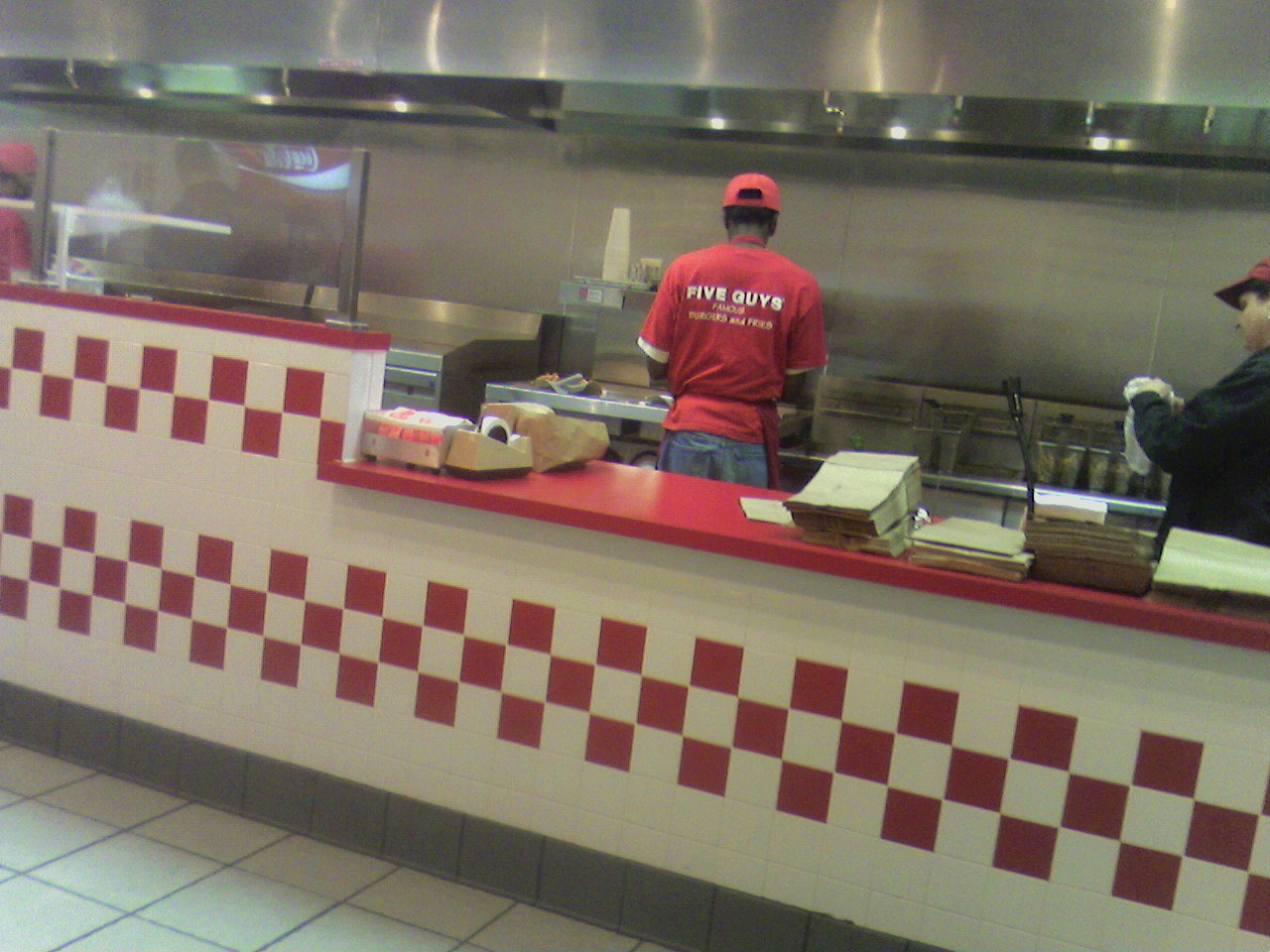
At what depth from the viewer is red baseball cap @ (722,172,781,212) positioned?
360 centimetres

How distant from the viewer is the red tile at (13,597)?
2.94 m

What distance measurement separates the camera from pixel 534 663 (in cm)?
244

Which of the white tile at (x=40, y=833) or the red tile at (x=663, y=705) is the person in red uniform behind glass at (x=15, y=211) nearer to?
the white tile at (x=40, y=833)

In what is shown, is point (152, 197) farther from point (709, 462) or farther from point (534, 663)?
point (709, 462)

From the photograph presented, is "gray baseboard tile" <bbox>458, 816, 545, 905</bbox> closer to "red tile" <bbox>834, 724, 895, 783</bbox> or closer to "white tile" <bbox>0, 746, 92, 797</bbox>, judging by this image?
"red tile" <bbox>834, 724, 895, 783</bbox>

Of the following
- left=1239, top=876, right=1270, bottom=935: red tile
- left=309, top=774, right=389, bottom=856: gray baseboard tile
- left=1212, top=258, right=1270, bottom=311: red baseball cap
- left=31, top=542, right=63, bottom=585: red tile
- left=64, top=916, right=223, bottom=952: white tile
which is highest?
left=1212, top=258, right=1270, bottom=311: red baseball cap

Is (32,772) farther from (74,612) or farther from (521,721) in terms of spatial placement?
(521,721)

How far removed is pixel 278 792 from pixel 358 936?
55 cm

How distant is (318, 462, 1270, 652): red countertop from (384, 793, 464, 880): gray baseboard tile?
0.69 metres

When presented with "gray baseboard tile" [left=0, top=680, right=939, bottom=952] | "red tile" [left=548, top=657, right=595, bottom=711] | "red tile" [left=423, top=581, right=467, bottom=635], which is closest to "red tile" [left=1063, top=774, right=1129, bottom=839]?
"gray baseboard tile" [left=0, top=680, right=939, bottom=952]

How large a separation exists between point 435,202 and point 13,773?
3.74 metres

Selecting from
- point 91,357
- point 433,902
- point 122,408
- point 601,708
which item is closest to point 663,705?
point 601,708

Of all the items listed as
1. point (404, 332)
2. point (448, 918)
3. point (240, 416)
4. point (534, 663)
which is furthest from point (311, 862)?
point (404, 332)

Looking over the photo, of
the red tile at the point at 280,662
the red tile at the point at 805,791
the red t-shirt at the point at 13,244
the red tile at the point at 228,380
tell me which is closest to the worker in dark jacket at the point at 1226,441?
the red tile at the point at 805,791
